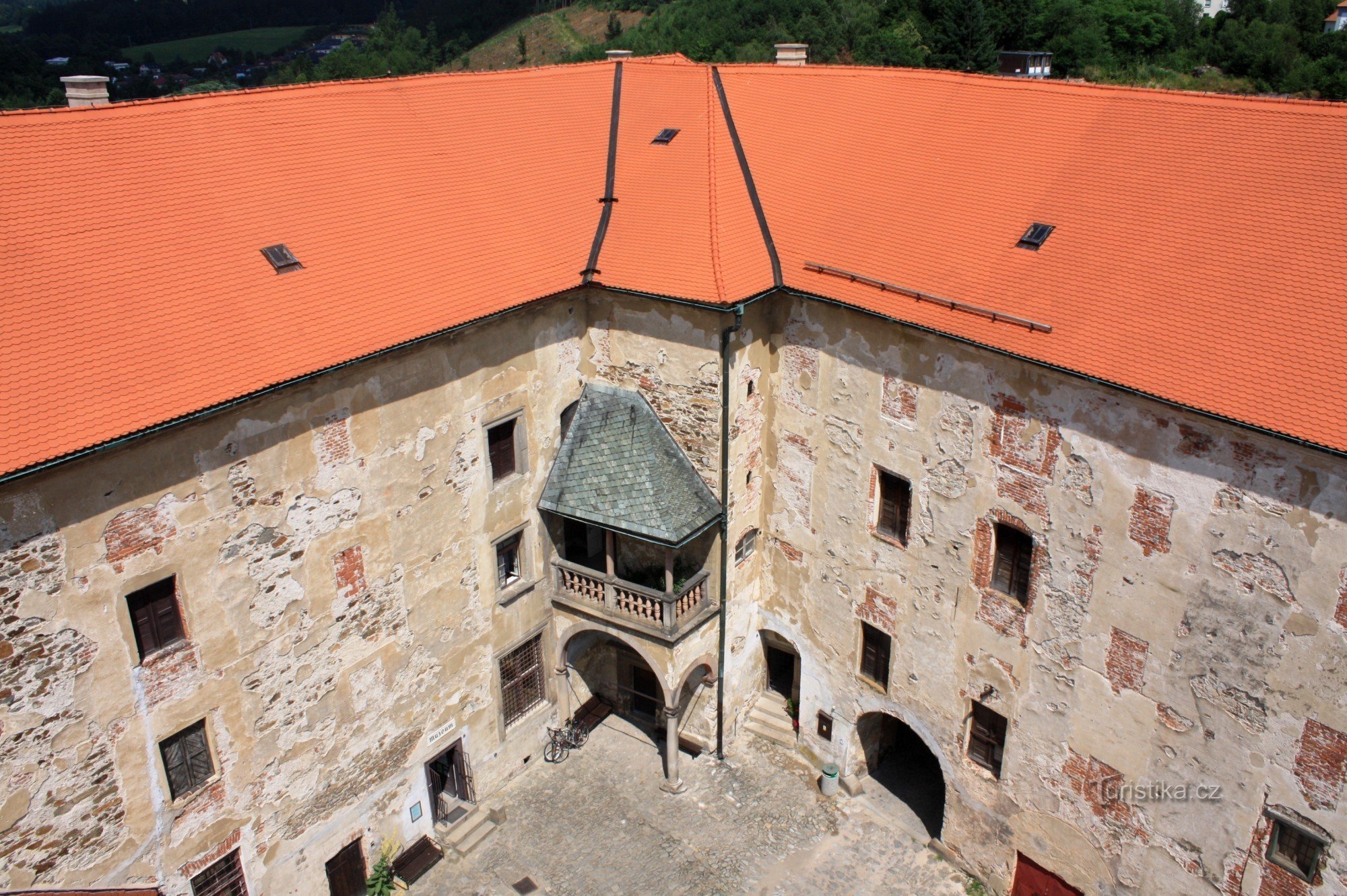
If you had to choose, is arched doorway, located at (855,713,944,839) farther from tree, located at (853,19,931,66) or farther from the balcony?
tree, located at (853,19,931,66)

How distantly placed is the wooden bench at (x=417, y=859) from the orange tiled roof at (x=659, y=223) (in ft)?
34.0

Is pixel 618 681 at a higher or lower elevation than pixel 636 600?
lower

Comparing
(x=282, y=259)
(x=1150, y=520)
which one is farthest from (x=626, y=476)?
(x=1150, y=520)

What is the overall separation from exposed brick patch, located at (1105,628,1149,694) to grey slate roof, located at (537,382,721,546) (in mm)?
7704

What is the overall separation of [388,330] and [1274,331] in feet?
44.5

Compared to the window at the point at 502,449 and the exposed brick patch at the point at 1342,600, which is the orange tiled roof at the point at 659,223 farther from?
the window at the point at 502,449

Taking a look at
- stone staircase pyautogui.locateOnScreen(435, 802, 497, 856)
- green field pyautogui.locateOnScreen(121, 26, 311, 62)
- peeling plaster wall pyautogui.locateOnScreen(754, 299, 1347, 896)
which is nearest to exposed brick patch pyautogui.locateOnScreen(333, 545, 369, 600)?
stone staircase pyautogui.locateOnScreen(435, 802, 497, 856)

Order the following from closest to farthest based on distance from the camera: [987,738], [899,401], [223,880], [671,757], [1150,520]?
1. [1150,520]
2. [223,880]
3. [899,401]
4. [987,738]
5. [671,757]

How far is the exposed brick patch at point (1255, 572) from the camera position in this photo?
14625 mm

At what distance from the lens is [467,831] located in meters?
21.4

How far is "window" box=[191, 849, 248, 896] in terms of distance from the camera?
1709 centimetres

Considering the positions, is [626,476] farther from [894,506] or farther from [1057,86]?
[1057,86]

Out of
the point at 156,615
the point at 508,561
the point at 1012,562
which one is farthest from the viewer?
the point at 508,561

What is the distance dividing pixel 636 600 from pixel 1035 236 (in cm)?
1036
